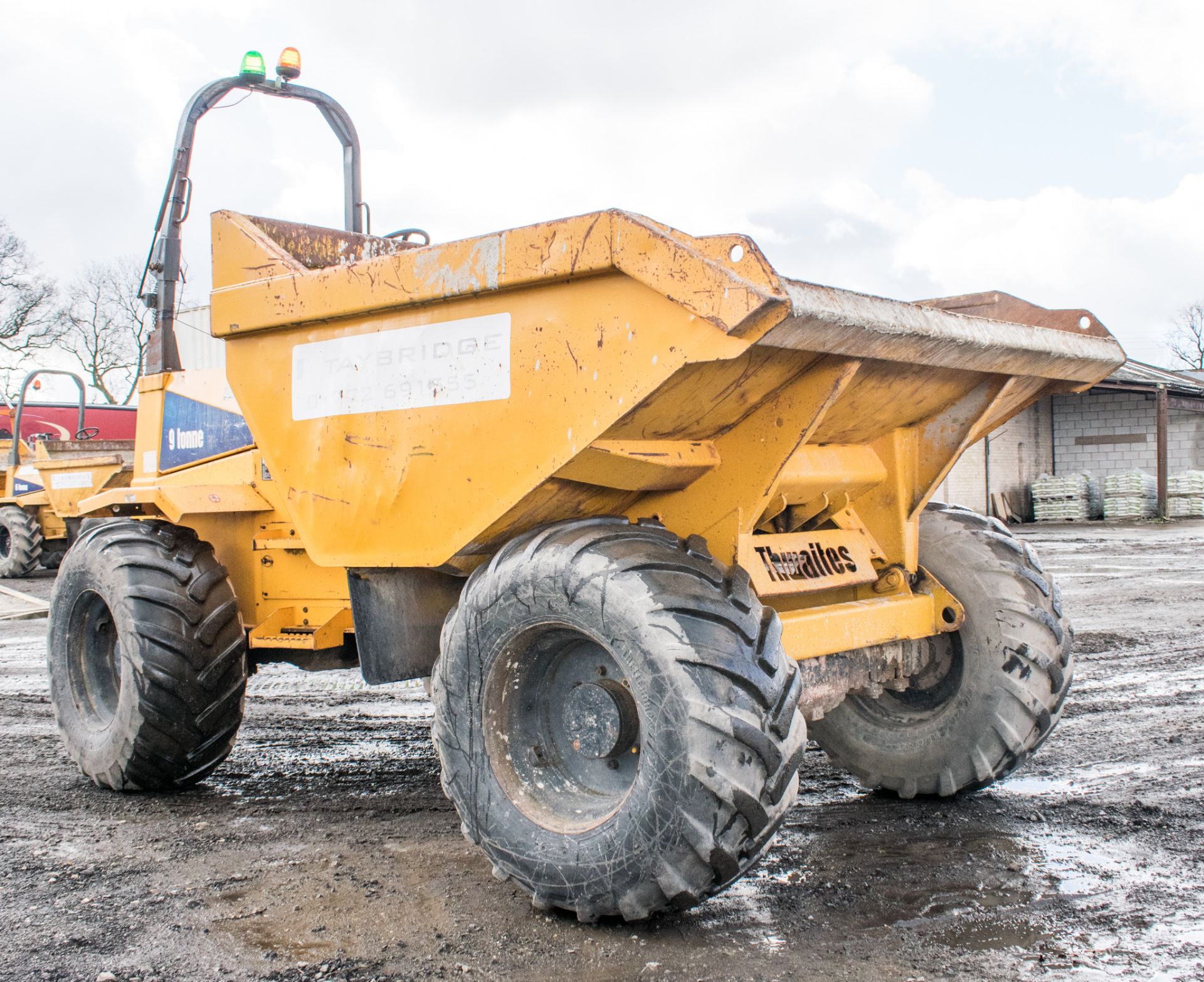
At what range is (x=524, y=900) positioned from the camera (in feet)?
10.2

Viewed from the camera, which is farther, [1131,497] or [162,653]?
[1131,497]

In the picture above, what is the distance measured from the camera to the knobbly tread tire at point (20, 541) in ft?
48.5

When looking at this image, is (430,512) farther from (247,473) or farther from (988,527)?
(988,527)

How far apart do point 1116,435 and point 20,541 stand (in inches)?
929

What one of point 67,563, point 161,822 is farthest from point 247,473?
point 161,822

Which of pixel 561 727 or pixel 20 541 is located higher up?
pixel 20 541

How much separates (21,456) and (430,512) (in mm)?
14765

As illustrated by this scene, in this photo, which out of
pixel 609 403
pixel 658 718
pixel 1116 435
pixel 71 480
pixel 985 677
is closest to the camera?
pixel 658 718

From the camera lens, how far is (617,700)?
296 cm

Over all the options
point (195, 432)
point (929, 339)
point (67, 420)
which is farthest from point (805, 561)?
point (67, 420)

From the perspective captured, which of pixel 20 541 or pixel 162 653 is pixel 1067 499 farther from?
pixel 162 653

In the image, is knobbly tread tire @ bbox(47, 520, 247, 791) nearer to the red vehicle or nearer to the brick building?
the red vehicle

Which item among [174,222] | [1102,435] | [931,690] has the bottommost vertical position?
[931,690]

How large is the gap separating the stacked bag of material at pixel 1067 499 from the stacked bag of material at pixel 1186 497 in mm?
1514
